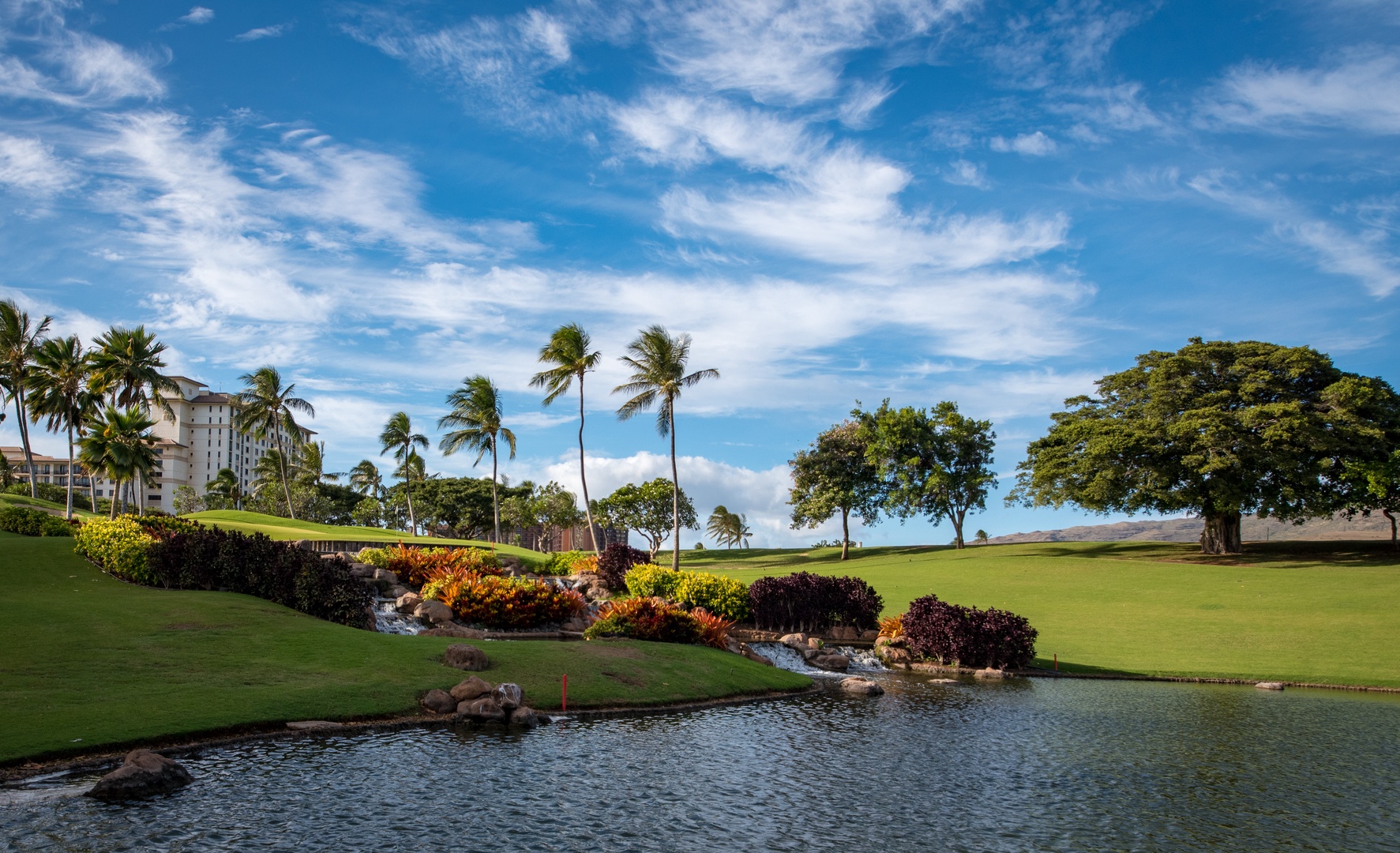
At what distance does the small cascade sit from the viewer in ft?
86.5

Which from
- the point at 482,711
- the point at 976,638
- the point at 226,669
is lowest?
the point at 976,638

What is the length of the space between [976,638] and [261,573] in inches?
900

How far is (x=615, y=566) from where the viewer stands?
3706 centimetres

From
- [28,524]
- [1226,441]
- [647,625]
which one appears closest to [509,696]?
[647,625]

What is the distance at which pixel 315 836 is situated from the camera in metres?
9.67

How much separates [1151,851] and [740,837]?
504 centimetres

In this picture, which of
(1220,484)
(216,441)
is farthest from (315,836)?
(216,441)

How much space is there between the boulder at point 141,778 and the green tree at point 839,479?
67273mm

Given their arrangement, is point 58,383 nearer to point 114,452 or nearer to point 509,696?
point 114,452

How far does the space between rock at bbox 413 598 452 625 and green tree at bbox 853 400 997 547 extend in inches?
2093

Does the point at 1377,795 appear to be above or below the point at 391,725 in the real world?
below

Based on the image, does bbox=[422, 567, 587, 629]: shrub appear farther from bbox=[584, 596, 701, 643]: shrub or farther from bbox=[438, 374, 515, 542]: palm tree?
bbox=[438, 374, 515, 542]: palm tree

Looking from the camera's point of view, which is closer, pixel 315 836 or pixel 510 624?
pixel 315 836

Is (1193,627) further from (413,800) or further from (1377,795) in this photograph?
(413,800)
